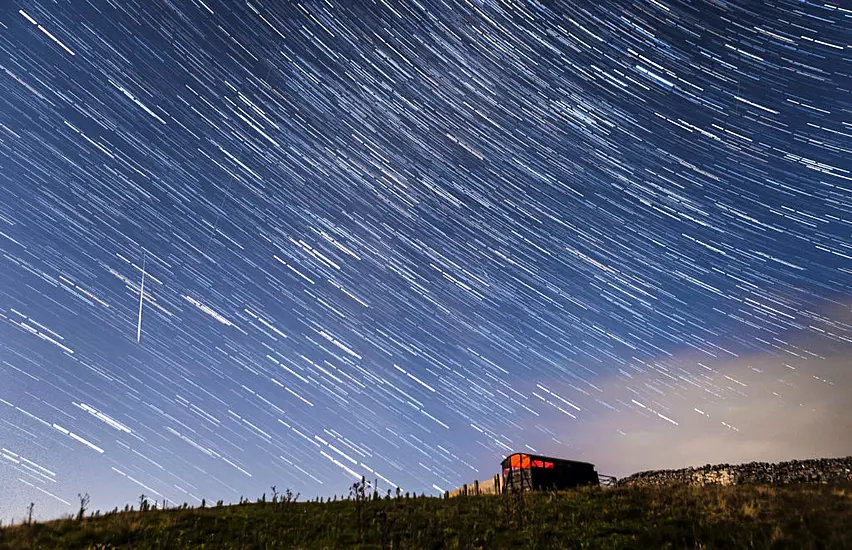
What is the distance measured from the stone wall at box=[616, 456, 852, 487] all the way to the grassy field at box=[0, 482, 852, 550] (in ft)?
27.7

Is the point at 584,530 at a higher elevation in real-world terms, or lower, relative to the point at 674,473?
lower

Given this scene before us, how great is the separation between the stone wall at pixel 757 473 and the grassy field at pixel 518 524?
8.46m

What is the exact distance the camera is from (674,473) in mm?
33094

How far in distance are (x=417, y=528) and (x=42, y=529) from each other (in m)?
12.0

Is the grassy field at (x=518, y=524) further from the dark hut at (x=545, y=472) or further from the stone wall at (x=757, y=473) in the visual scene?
the dark hut at (x=545, y=472)

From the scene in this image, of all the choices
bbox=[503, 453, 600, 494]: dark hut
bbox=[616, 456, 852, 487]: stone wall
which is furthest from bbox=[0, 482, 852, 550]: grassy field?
bbox=[503, 453, 600, 494]: dark hut

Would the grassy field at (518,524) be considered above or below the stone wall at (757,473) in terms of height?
below

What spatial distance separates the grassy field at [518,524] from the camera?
1409cm

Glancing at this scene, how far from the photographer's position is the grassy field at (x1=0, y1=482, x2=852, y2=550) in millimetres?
14086

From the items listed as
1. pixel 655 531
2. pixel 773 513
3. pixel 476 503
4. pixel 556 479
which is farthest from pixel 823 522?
pixel 556 479

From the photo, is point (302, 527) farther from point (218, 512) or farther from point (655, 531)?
point (655, 531)

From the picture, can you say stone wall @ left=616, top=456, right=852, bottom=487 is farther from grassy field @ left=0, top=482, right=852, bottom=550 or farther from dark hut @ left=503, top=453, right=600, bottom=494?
grassy field @ left=0, top=482, right=852, bottom=550

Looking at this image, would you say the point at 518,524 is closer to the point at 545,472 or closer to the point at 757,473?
the point at 545,472

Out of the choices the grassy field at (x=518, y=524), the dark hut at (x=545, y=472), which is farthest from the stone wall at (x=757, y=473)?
the grassy field at (x=518, y=524)
